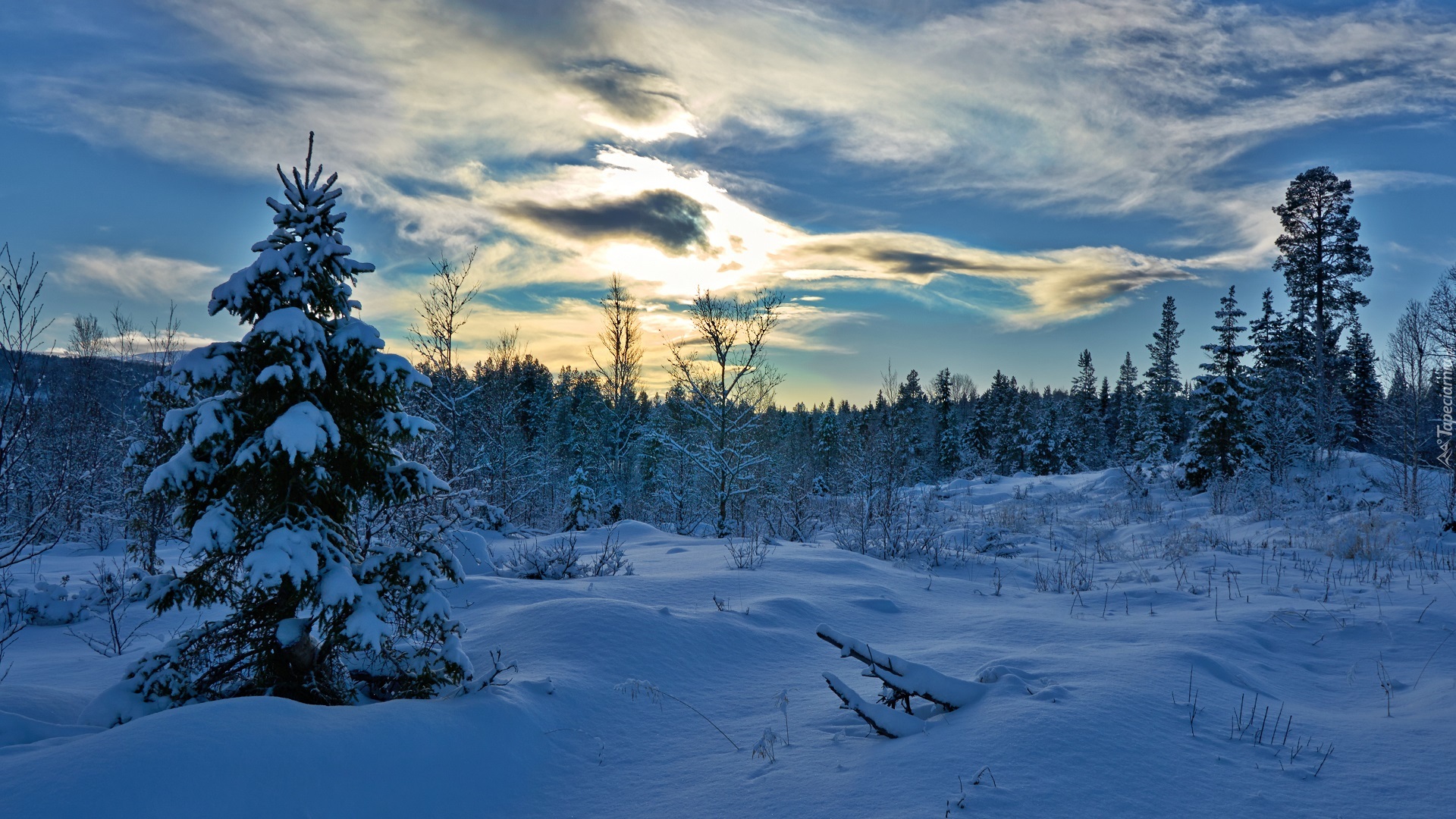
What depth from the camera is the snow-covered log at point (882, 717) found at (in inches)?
146

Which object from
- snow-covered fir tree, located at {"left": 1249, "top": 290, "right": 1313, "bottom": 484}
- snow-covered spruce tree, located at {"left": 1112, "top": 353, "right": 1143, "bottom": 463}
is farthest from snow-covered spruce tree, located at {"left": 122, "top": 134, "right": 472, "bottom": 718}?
snow-covered spruce tree, located at {"left": 1112, "top": 353, "right": 1143, "bottom": 463}

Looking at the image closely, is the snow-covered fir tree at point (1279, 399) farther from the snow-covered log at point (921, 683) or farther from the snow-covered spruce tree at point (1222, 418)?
the snow-covered log at point (921, 683)

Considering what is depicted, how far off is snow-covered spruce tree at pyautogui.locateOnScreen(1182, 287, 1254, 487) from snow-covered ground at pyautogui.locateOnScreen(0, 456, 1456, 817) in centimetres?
1870

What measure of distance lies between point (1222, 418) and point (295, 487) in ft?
92.2

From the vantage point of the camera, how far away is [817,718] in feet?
13.7

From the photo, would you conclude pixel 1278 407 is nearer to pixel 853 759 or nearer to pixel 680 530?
pixel 680 530

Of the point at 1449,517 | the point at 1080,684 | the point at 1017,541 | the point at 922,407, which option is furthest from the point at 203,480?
the point at 922,407

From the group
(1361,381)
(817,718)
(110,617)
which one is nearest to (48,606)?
(110,617)

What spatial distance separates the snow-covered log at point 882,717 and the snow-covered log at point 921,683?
0.14 metres

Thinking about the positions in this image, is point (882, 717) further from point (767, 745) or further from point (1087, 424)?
point (1087, 424)

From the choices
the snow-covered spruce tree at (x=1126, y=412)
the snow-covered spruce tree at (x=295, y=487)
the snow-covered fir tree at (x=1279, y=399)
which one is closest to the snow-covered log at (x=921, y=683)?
the snow-covered spruce tree at (x=295, y=487)

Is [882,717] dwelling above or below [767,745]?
above

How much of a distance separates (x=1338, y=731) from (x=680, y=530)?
17.3 m

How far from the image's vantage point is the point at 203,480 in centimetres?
369
